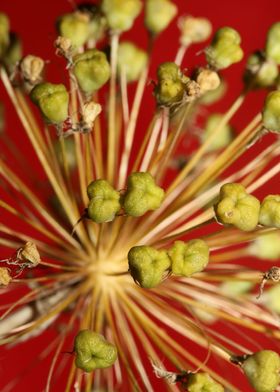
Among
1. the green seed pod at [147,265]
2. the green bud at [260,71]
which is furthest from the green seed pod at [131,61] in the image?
the green seed pod at [147,265]

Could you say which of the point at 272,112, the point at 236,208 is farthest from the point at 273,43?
the point at 236,208

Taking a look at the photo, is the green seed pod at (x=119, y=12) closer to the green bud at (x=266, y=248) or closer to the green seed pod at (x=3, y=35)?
the green seed pod at (x=3, y=35)

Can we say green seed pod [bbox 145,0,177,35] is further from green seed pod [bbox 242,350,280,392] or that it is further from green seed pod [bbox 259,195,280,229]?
green seed pod [bbox 242,350,280,392]

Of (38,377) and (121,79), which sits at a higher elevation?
(121,79)

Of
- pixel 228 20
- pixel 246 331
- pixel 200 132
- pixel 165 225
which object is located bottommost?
pixel 246 331

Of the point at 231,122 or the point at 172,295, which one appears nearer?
the point at 172,295

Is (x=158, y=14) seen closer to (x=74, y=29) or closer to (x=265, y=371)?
(x=74, y=29)

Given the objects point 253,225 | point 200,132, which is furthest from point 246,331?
point 253,225

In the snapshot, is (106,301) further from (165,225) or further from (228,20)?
(228,20)
